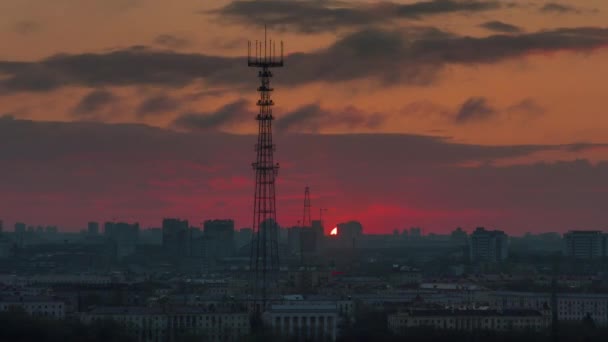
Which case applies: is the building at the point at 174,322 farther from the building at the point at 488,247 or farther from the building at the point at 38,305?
the building at the point at 488,247

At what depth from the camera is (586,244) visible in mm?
162750

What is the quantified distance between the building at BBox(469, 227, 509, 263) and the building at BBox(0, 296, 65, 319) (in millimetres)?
84266

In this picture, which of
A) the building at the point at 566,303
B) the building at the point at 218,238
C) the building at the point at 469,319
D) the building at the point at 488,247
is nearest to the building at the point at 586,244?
the building at the point at 488,247

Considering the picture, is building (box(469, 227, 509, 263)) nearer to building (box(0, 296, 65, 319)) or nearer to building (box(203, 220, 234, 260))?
building (box(203, 220, 234, 260))

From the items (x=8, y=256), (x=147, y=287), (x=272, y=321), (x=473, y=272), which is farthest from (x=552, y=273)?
(x=272, y=321)

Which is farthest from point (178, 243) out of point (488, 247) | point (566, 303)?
point (566, 303)

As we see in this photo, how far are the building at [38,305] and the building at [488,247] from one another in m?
84.3

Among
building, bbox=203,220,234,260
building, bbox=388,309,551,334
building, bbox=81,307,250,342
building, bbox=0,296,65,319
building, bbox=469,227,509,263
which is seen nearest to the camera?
building, bbox=81,307,250,342

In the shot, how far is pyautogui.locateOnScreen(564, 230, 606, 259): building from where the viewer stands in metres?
161

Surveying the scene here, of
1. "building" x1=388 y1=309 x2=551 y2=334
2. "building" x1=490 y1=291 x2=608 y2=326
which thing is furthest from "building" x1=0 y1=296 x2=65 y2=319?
"building" x1=490 y1=291 x2=608 y2=326

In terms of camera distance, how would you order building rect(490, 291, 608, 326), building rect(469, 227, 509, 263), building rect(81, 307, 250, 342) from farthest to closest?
building rect(469, 227, 509, 263) < building rect(490, 291, 608, 326) < building rect(81, 307, 250, 342)

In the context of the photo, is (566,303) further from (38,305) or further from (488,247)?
(488,247)

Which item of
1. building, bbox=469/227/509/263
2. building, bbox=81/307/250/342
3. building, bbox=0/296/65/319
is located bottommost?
building, bbox=81/307/250/342

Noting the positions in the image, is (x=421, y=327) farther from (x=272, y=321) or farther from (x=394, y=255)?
(x=394, y=255)
